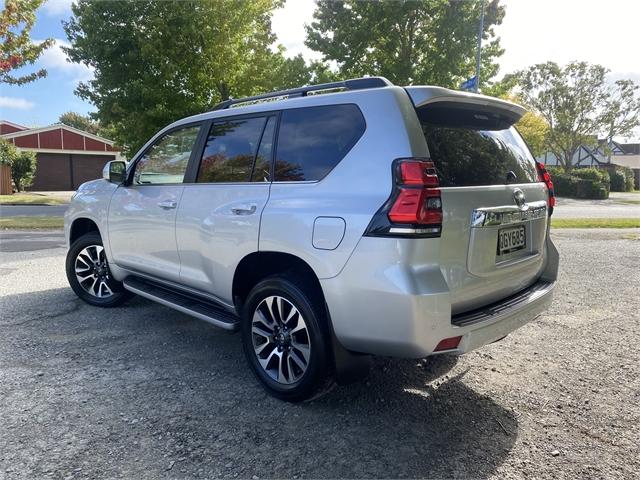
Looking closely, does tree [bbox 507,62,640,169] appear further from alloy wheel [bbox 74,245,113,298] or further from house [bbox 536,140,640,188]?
alloy wheel [bbox 74,245,113,298]

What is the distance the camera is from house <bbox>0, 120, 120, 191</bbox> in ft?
108

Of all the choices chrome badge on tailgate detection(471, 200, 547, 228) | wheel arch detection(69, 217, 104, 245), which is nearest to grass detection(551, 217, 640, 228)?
chrome badge on tailgate detection(471, 200, 547, 228)

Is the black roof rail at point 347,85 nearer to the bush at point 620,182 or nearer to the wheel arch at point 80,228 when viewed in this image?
the wheel arch at point 80,228

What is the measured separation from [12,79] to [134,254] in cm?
1501

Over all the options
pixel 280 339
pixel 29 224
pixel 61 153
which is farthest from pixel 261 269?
pixel 61 153

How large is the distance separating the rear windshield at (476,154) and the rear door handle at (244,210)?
4.09 ft

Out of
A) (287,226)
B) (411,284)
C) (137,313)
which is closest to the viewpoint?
A: (411,284)

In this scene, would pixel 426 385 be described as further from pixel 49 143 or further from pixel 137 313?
pixel 49 143

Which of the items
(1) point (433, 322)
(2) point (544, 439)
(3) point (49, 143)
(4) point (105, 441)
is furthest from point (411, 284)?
(3) point (49, 143)

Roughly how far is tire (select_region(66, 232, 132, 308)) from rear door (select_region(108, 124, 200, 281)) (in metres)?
0.44

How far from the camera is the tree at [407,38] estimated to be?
18.7 meters

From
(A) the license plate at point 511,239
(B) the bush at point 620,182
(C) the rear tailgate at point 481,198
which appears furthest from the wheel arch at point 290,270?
(B) the bush at point 620,182

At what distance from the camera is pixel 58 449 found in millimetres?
2514

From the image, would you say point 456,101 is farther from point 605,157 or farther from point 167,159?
point 605,157
